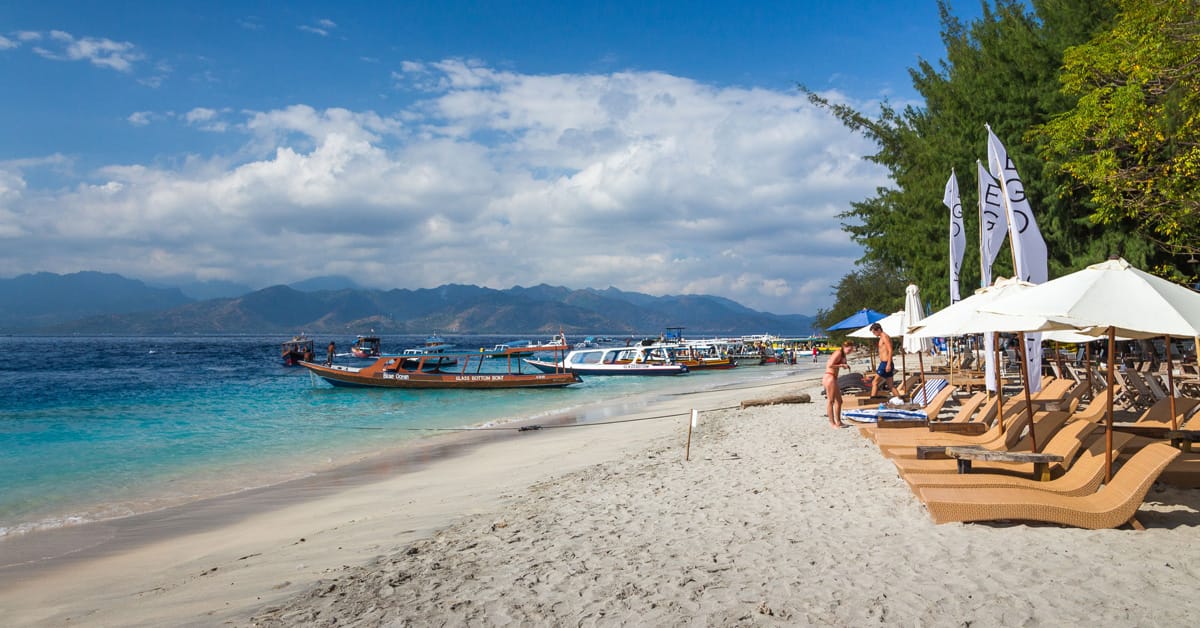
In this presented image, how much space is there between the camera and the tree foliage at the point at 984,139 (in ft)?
57.7

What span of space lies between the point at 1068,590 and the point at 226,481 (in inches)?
510

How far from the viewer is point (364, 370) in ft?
114

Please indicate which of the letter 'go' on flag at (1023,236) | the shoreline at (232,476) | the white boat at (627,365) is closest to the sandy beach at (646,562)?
the shoreline at (232,476)

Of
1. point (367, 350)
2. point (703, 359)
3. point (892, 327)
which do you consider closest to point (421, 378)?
point (892, 327)

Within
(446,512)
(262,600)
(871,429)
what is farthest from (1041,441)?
(262,600)

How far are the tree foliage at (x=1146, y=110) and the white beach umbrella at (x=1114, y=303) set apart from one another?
7926 millimetres

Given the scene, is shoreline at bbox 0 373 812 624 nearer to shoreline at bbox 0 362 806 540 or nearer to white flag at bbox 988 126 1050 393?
shoreline at bbox 0 362 806 540

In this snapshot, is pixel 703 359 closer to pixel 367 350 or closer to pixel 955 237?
pixel 367 350

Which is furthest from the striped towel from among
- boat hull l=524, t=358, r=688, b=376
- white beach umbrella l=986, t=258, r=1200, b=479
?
boat hull l=524, t=358, r=688, b=376

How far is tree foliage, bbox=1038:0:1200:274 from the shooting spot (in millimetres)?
11461

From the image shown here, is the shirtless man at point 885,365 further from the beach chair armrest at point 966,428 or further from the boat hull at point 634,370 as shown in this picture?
the boat hull at point 634,370

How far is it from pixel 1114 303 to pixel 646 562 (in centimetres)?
398

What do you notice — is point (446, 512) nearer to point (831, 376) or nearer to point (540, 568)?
point (540, 568)

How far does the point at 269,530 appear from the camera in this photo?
8.60 meters
